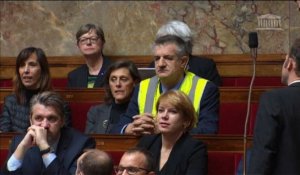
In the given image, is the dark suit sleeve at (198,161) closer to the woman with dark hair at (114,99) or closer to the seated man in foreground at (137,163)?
the seated man in foreground at (137,163)

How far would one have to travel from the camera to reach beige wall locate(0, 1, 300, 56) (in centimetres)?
548

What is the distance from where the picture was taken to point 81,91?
15.0 ft

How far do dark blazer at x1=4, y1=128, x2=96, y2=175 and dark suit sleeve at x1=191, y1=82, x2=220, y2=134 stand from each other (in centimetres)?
44

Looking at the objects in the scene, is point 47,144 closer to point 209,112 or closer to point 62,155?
point 62,155

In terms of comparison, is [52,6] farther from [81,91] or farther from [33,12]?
[81,91]

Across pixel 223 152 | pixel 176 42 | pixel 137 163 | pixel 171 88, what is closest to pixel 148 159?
pixel 137 163

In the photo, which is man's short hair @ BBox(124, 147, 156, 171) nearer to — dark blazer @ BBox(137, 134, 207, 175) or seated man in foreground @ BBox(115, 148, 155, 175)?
seated man in foreground @ BBox(115, 148, 155, 175)

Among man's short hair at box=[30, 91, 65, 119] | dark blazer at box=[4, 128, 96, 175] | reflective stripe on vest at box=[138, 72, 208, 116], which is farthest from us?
reflective stripe on vest at box=[138, 72, 208, 116]

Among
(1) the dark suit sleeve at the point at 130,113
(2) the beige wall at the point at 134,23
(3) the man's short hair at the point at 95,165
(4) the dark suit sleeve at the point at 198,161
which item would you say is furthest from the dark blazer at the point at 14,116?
(2) the beige wall at the point at 134,23

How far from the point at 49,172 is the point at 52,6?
222 centimetres

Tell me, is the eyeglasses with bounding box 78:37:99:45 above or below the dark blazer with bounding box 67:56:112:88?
above

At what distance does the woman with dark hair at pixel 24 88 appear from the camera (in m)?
4.34

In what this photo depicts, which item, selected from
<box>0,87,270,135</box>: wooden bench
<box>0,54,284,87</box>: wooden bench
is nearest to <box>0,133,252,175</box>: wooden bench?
<box>0,87,270,135</box>: wooden bench

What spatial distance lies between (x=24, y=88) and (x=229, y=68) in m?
1.24
